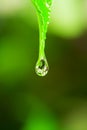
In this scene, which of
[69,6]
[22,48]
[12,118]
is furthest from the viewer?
[69,6]

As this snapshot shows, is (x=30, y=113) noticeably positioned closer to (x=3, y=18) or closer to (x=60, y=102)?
(x=60, y=102)

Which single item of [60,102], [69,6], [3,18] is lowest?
[60,102]

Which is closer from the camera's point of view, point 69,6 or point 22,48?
point 22,48

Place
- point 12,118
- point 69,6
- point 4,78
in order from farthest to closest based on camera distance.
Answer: point 69,6 < point 4,78 < point 12,118

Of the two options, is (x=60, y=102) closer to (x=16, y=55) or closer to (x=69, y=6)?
(x=16, y=55)

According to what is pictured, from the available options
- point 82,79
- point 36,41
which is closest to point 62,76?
point 82,79

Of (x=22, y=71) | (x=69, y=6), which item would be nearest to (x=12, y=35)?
(x=22, y=71)

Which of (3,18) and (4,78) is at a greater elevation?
(3,18)
